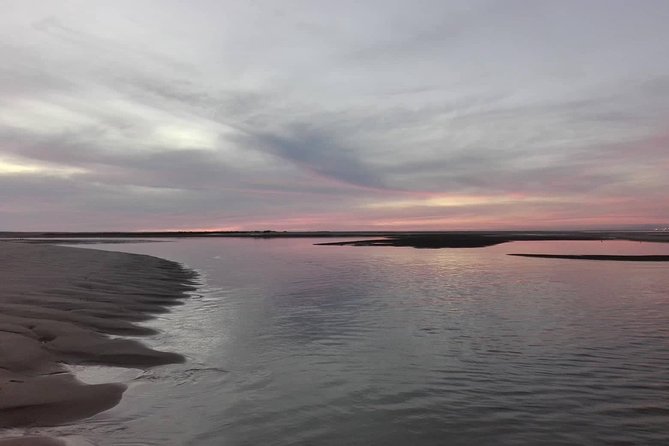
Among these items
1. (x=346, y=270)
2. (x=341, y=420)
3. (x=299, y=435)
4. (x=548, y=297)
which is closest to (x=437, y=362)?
(x=341, y=420)

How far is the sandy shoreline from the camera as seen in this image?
7.79 metres

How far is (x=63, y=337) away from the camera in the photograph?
11.9 m

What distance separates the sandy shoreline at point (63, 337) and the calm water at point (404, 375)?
702mm

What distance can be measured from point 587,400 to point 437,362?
3.45m

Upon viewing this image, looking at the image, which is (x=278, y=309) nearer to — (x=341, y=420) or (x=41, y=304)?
(x=41, y=304)

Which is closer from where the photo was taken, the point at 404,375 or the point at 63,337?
the point at 404,375

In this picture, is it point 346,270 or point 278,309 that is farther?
point 346,270

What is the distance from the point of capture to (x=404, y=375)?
1022 cm

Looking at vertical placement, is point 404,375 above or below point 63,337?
below

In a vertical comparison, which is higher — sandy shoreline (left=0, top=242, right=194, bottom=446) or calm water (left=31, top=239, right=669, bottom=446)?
sandy shoreline (left=0, top=242, right=194, bottom=446)

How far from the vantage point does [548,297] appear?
836 inches

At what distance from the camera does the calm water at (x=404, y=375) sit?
7293 millimetres

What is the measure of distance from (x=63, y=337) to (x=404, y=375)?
8.85 metres

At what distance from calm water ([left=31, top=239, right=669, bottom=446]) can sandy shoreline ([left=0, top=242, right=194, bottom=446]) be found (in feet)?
2.30
